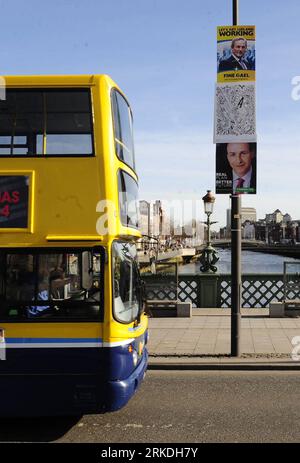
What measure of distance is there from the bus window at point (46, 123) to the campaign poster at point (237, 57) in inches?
193

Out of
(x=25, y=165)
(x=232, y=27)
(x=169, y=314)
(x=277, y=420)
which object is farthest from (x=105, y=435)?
(x=169, y=314)

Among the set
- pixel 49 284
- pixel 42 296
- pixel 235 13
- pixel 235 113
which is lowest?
pixel 42 296

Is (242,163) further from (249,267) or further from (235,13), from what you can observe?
(249,267)

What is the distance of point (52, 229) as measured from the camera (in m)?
6.25

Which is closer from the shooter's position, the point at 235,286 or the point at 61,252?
the point at 61,252

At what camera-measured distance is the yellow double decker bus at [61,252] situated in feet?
20.1

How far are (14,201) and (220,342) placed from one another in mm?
6974

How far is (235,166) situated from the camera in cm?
1063

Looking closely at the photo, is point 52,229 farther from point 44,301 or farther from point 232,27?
point 232,27

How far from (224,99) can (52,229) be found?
5.67 m

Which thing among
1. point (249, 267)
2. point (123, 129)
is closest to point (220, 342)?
point (123, 129)

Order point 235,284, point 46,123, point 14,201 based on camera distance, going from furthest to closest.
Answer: point 235,284 → point 46,123 → point 14,201

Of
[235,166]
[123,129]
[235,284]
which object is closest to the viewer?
[123,129]

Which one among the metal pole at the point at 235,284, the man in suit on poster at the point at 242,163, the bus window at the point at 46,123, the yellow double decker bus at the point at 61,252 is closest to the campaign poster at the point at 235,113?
the man in suit on poster at the point at 242,163
